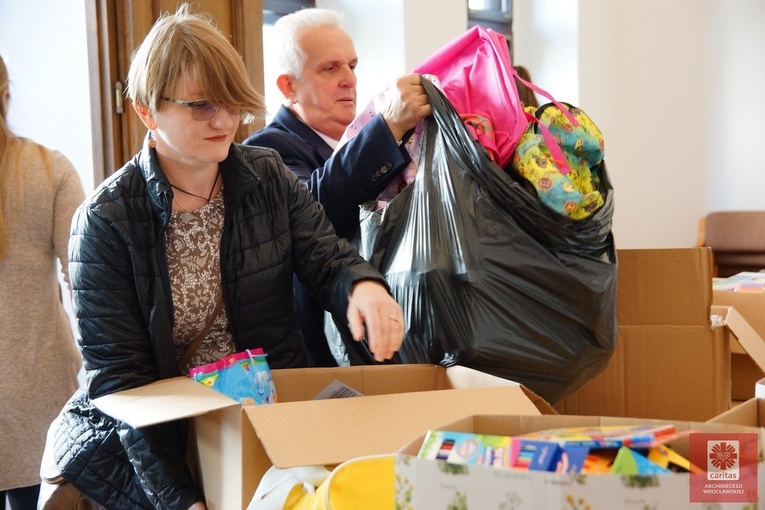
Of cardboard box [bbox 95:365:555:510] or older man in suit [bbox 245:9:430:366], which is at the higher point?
older man in suit [bbox 245:9:430:366]

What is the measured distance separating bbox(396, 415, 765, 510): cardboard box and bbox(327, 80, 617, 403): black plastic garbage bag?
724mm

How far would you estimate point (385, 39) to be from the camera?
3.53 metres

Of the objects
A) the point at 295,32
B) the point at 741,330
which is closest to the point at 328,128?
the point at 295,32

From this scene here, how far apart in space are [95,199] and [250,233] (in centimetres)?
25

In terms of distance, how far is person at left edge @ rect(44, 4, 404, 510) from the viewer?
128cm

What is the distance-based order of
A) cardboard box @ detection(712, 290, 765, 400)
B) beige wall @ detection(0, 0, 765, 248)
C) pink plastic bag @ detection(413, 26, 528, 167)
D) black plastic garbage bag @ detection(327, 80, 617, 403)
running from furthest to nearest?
beige wall @ detection(0, 0, 765, 248)
cardboard box @ detection(712, 290, 765, 400)
pink plastic bag @ detection(413, 26, 528, 167)
black plastic garbage bag @ detection(327, 80, 617, 403)

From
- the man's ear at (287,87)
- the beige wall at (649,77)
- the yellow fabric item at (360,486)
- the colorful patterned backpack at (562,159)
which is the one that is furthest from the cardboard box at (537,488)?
the beige wall at (649,77)

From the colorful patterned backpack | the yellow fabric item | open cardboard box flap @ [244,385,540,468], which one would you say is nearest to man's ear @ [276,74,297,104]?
the colorful patterned backpack

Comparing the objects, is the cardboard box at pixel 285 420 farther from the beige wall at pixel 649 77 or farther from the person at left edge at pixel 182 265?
the beige wall at pixel 649 77

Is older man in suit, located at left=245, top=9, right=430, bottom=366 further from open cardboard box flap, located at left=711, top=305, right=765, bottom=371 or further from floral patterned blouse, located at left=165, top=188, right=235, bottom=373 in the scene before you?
open cardboard box flap, located at left=711, top=305, right=765, bottom=371

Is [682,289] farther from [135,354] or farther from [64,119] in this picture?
[64,119]

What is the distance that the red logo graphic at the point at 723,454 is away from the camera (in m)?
0.72

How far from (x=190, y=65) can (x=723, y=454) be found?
0.96m

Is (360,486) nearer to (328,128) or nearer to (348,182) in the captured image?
(348,182)
